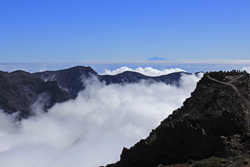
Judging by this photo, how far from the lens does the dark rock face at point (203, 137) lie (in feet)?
119

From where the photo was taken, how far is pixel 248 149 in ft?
116

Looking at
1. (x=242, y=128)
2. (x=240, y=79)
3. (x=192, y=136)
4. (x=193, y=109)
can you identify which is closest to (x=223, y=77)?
(x=240, y=79)

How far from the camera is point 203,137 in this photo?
36750mm

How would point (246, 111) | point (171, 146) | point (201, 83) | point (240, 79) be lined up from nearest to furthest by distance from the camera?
1. point (171, 146)
2. point (246, 111)
3. point (240, 79)
4. point (201, 83)

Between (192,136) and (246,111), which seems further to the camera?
(246,111)

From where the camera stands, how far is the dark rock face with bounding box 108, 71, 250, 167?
36312mm

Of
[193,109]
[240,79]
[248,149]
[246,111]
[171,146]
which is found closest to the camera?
[248,149]

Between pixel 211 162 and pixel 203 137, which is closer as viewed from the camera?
pixel 211 162

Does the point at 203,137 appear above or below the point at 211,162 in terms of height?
above

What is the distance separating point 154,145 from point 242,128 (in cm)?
986

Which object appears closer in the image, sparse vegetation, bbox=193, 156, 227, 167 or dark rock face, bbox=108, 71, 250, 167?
sparse vegetation, bbox=193, 156, 227, 167

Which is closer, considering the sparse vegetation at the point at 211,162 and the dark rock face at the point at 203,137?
the sparse vegetation at the point at 211,162

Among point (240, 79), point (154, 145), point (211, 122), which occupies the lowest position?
point (154, 145)

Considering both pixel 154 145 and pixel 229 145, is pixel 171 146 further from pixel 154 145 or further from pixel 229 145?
pixel 229 145
